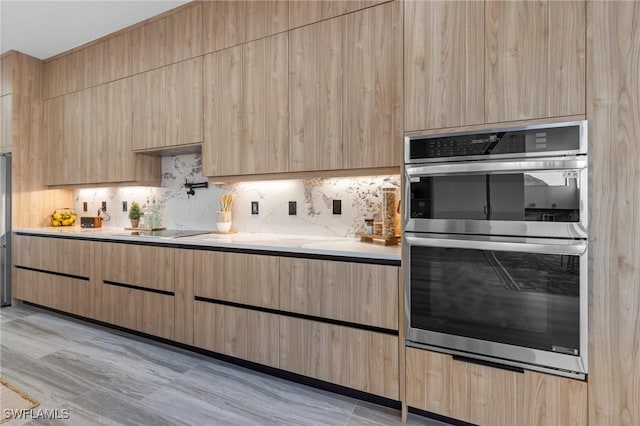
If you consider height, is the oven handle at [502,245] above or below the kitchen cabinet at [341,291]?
above

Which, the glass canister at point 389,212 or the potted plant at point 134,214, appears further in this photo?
the potted plant at point 134,214

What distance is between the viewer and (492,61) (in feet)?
5.39

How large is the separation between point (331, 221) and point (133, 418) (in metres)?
1.77

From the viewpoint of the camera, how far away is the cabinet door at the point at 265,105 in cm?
252

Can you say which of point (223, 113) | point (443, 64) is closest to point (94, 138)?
point (223, 113)

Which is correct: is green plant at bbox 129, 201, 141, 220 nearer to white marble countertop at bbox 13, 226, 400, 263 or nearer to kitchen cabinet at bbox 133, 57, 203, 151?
white marble countertop at bbox 13, 226, 400, 263

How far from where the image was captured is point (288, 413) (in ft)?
6.34

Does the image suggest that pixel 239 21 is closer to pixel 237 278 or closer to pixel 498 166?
pixel 237 278

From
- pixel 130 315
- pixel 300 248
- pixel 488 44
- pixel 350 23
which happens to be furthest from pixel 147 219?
pixel 488 44

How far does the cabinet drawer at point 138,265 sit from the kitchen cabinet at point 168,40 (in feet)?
5.46

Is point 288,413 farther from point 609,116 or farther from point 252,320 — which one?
point 609,116

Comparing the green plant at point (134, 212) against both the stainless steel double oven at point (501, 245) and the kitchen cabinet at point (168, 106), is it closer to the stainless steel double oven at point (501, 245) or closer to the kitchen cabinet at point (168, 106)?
the kitchen cabinet at point (168, 106)

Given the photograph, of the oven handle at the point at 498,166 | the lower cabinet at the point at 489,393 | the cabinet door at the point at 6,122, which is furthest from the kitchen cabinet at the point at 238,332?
the cabinet door at the point at 6,122

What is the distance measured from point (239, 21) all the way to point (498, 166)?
87.2 inches
